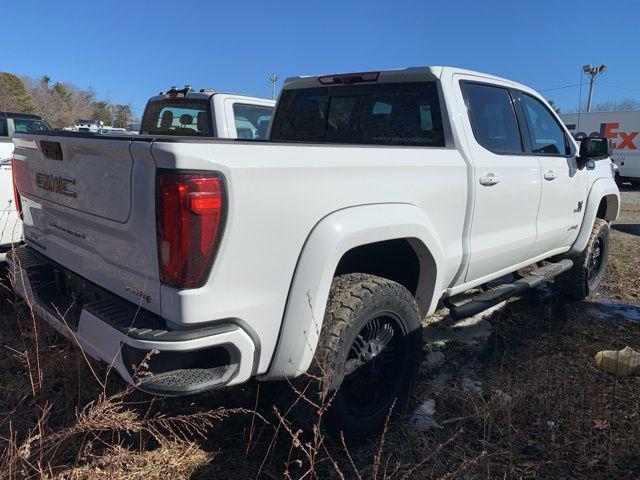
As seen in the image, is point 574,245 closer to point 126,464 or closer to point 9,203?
point 126,464

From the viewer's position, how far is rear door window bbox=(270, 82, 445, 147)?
3.44 m

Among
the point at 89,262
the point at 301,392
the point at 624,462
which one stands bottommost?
the point at 624,462

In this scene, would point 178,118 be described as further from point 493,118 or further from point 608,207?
point 608,207

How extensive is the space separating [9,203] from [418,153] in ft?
12.8

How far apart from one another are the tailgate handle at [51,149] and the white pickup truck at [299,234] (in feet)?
0.04

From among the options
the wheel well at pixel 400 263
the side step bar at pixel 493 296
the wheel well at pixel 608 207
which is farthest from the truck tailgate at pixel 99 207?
the wheel well at pixel 608 207

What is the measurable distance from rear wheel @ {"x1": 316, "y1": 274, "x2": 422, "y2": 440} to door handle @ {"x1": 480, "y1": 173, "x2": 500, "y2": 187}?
0.97 m

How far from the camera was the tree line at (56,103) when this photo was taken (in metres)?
52.5

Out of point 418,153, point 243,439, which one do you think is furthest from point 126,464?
point 418,153

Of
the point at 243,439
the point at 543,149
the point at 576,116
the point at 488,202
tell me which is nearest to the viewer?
the point at 243,439

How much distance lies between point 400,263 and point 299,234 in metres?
1.18

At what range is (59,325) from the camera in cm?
251

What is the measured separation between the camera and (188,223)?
1.90 metres

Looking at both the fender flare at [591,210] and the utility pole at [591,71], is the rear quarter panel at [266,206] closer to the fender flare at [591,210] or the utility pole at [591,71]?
the fender flare at [591,210]
